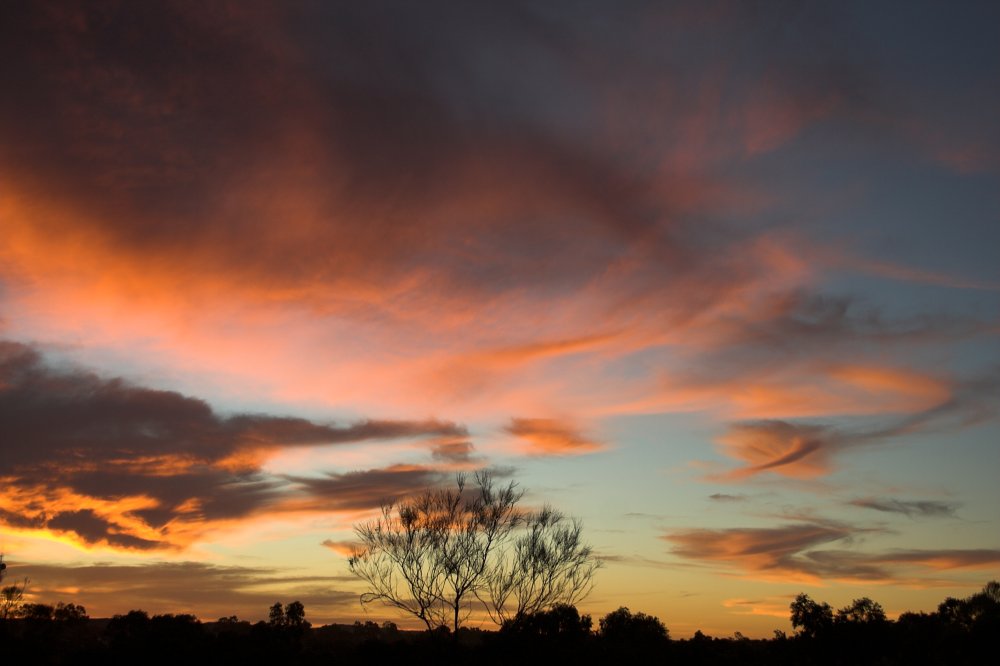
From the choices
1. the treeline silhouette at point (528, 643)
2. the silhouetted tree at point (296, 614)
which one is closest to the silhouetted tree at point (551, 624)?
the treeline silhouette at point (528, 643)

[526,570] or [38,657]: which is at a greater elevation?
[526,570]

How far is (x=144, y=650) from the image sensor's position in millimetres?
50875

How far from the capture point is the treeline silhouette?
51.0 m

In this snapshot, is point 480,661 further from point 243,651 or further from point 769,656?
point 769,656

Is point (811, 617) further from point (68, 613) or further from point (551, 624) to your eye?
point (68, 613)

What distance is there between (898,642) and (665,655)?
17444 millimetres

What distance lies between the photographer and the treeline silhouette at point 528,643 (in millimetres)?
51031

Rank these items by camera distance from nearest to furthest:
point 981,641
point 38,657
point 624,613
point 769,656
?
1. point 38,657
2. point 981,641
3. point 769,656
4. point 624,613

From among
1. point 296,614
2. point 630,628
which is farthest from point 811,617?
point 296,614

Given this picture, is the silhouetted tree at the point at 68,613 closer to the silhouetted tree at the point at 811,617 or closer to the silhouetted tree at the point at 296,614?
the silhouetted tree at the point at 296,614

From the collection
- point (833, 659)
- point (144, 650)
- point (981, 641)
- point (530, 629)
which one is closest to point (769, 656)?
point (833, 659)

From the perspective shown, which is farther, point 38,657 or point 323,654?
point 323,654

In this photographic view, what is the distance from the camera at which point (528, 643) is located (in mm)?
55188

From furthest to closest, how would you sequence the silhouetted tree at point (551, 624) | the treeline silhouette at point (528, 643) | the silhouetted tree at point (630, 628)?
the silhouetted tree at point (630, 628), the silhouetted tree at point (551, 624), the treeline silhouette at point (528, 643)
